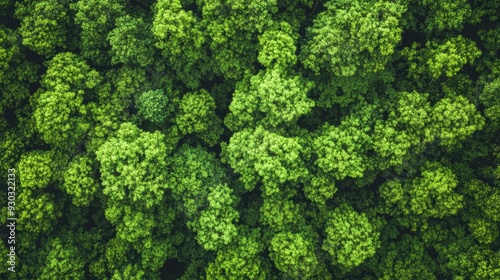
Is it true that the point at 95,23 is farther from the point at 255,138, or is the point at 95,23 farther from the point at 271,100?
the point at 255,138

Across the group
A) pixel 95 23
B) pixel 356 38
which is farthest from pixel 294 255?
pixel 95 23

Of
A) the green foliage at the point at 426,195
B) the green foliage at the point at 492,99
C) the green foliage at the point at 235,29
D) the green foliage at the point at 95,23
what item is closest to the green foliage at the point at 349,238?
the green foliage at the point at 426,195

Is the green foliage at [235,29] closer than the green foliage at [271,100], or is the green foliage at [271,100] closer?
the green foliage at [271,100]

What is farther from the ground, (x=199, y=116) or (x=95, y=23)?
(x=95, y=23)

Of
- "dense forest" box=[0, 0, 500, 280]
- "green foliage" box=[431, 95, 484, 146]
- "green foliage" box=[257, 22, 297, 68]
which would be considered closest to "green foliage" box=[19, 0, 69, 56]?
"dense forest" box=[0, 0, 500, 280]

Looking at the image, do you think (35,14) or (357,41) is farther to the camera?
(35,14)

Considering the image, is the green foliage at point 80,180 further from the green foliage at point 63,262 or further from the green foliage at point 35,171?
the green foliage at point 63,262

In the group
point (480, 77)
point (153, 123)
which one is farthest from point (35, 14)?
point (480, 77)

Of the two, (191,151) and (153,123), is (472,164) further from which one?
(153,123)
